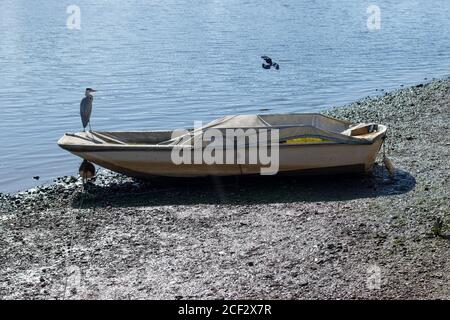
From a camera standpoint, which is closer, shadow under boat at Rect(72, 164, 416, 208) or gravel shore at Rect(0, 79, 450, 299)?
gravel shore at Rect(0, 79, 450, 299)

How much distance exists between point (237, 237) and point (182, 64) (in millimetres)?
26827

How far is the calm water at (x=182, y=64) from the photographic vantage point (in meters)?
26.0

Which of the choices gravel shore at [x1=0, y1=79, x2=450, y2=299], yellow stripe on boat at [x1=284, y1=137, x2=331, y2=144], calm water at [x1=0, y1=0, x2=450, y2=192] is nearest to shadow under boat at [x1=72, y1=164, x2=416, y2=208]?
gravel shore at [x1=0, y1=79, x2=450, y2=299]

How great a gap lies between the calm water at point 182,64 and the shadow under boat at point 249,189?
11.4ft

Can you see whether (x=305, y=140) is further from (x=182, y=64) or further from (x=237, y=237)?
(x=182, y=64)

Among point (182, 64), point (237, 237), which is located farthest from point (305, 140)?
point (182, 64)

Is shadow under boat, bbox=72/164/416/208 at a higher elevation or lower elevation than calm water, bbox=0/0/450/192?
lower

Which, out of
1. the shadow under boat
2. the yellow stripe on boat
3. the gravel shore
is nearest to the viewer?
the gravel shore

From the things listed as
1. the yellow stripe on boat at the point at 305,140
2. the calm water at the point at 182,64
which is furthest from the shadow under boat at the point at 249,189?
the calm water at the point at 182,64

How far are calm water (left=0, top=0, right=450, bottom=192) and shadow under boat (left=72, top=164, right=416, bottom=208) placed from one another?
349 cm

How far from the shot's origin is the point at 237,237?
40.5ft

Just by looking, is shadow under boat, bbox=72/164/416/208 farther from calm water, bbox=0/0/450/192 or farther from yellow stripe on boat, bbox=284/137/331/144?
calm water, bbox=0/0/450/192

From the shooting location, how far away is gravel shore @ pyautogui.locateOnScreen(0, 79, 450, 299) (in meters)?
10.2

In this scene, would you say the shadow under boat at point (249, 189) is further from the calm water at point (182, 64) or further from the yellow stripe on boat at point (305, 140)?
the calm water at point (182, 64)
